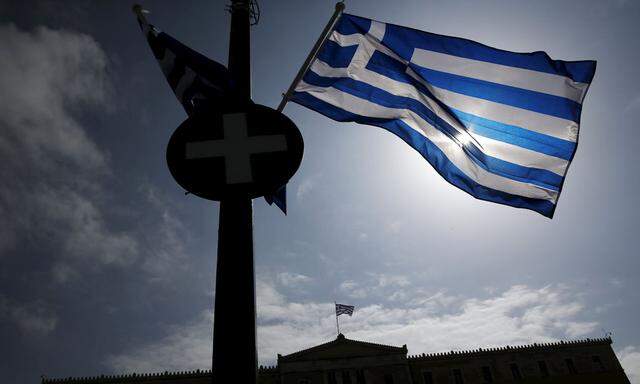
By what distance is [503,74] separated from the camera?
5.06 m

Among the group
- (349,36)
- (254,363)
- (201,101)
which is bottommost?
(254,363)

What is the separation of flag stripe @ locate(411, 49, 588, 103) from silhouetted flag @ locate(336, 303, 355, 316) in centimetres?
3050

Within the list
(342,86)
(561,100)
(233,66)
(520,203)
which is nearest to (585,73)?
(561,100)

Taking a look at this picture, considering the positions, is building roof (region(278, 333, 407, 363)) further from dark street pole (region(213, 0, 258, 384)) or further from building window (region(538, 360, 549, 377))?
dark street pole (region(213, 0, 258, 384))

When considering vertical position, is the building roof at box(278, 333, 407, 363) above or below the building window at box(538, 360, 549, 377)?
above

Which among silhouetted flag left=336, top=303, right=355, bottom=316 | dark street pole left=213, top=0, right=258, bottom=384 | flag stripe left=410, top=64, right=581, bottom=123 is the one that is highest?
silhouetted flag left=336, top=303, right=355, bottom=316

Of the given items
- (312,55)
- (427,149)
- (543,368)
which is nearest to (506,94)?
(427,149)

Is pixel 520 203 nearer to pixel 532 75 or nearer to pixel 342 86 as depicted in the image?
pixel 532 75

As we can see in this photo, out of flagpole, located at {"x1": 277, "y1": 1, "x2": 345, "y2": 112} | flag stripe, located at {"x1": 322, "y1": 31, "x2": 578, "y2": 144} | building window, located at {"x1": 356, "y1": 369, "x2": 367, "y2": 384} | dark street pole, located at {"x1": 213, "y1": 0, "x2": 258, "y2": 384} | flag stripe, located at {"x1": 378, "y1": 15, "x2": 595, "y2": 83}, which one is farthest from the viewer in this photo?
building window, located at {"x1": 356, "y1": 369, "x2": 367, "y2": 384}

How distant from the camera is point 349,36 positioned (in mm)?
5551

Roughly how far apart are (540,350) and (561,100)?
35819 millimetres

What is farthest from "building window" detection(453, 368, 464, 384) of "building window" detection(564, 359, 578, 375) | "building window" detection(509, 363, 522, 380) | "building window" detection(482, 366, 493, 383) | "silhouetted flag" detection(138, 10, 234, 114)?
"silhouetted flag" detection(138, 10, 234, 114)

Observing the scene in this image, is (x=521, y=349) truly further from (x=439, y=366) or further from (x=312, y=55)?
(x=312, y=55)

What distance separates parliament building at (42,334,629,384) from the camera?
3067 centimetres
